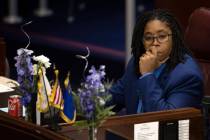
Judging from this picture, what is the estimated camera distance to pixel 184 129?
245cm

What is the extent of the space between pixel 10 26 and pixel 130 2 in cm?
247

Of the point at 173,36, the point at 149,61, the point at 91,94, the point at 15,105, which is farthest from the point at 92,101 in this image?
the point at 173,36

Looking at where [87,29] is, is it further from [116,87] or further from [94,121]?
[94,121]

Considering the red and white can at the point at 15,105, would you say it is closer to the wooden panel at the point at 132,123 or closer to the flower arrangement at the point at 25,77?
the flower arrangement at the point at 25,77

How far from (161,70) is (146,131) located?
763 millimetres

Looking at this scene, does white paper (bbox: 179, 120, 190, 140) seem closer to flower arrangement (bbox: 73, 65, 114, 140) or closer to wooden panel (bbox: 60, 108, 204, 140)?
wooden panel (bbox: 60, 108, 204, 140)

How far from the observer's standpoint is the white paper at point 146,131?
237 centimetres

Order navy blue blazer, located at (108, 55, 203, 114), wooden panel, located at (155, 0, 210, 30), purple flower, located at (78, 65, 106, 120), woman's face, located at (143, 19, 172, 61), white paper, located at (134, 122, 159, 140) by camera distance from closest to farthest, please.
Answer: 1. purple flower, located at (78, 65, 106, 120)
2. white paper, located at (134, 122, 159, 140)
3. navy blue blazer, located at (108, 55, 203, 114)
4. woman's face, located at (143, 19, 172, 61)
5. wooden panel, located at (155, 0, 210, 30)

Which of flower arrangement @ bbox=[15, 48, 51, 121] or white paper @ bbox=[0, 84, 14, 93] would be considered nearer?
flower arrangement @ bbox=[15, 48, 51, 121]

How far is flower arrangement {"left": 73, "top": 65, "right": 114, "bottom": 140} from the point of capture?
7.03 feet

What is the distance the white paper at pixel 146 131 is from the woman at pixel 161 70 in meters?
0.51

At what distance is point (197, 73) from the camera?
9.96 ft

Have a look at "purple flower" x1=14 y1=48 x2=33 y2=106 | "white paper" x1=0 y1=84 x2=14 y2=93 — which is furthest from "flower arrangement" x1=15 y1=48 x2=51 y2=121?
"white paper" x1=0 y1=84 x2=14 y2=93

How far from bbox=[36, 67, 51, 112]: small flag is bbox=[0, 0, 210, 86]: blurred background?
3.20 meters
